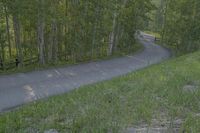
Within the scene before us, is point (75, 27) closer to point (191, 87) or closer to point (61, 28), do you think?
point (61, 28)

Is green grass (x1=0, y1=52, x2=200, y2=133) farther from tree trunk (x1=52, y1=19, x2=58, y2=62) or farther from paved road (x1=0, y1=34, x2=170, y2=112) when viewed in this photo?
tree trunk (x1=52, y1=19, x2=58, y2=62)

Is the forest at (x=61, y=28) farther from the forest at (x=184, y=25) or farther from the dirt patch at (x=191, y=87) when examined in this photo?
the dirt patch at (x=191, y=87)

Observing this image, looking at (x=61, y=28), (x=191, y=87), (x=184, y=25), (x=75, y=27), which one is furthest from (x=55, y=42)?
(x=184, y=25)

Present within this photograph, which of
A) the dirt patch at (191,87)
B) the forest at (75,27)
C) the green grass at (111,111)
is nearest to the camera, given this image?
the green grass at (111,111)

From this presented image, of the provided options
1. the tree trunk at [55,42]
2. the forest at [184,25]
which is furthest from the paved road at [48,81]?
the forest at [184,25]

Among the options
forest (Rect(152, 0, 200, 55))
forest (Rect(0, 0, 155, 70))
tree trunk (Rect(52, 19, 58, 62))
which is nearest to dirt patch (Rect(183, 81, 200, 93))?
forest (Rect(0, 0, 155, 70))

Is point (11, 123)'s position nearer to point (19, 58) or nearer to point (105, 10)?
point (19, 58)

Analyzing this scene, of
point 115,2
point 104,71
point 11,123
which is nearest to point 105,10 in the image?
point 115,2

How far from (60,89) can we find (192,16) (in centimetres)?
2340

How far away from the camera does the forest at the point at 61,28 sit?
1833 centimetres

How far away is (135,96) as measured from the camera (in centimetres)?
848

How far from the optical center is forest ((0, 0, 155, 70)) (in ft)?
60.1

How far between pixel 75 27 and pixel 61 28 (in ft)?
5.59

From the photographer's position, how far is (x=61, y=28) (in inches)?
899
